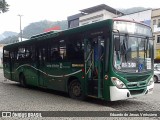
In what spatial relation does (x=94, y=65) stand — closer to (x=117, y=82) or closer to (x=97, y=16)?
(x=117, y=82)

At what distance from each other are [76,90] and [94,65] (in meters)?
1.62

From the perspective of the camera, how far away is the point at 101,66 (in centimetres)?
909

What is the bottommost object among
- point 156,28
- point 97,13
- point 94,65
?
point 94,65

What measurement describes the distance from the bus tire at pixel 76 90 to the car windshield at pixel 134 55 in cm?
213

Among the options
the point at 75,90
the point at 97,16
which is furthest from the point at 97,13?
the point at 75,90

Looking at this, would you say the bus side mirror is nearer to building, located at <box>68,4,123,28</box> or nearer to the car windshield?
the car windshield

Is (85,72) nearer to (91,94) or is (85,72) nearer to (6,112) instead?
(91,94)

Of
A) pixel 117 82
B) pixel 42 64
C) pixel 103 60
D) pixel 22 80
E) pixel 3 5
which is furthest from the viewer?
pixel 3 5

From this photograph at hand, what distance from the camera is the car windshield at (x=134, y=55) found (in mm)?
8844

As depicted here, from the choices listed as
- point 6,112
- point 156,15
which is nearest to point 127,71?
point 6,112

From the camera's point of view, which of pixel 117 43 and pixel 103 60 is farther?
pixel 103 60

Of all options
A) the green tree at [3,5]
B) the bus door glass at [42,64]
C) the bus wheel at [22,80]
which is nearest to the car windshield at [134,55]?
the bus door glass at [42,64]

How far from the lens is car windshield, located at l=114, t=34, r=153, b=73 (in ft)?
29.0

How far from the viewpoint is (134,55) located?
9227 millimetres
